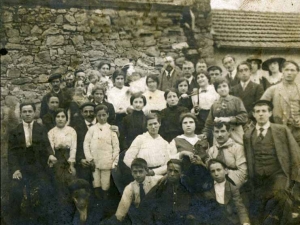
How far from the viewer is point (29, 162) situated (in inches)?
198

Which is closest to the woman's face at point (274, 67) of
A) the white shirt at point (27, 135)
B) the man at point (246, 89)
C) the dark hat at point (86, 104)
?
the man at point (246, 89)

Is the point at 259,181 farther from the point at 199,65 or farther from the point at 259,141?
the point at 199,65

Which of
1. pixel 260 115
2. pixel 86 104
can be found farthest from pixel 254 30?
pixel 86 104

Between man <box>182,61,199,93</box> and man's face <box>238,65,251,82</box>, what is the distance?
0.54 metres

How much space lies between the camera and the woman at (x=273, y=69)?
18.2 ft

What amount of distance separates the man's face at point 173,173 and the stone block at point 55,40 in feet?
6.00

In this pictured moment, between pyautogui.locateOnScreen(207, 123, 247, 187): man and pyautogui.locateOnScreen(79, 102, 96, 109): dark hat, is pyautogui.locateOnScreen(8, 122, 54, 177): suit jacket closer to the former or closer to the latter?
pyautogui.locateOnScreen(79, 102, 96, 109): dark hat

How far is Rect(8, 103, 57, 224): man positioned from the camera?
498cm

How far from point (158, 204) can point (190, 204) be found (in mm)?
358

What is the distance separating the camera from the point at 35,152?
5.05 meters

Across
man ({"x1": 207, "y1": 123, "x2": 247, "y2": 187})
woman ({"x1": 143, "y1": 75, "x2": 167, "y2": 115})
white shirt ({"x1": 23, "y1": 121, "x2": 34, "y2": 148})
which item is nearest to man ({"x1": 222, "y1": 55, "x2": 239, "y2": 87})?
man ({"x1": 207, "y1": 123, "x2": 247, "y2": 187})

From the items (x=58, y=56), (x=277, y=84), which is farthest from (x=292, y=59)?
(x=58, y=56)

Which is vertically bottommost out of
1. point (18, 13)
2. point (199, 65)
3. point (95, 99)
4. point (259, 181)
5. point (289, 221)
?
point (289, 221)

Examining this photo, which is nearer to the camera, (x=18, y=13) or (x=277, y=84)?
(x=18, y=13)
